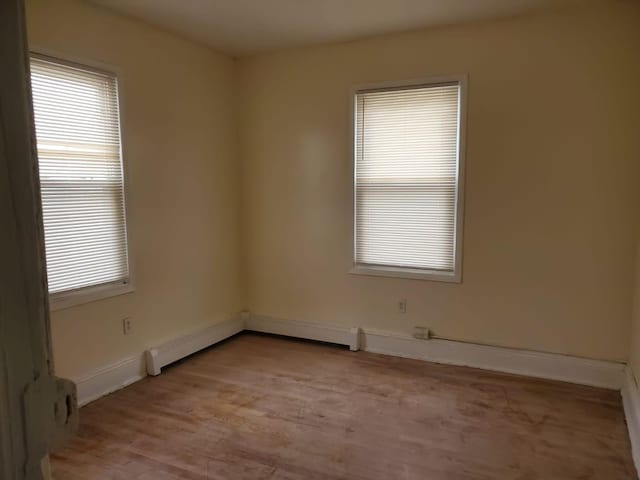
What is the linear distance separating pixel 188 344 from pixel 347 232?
5.53 feet

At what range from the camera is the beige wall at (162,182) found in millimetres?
2898

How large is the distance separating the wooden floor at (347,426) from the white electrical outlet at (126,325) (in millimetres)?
404

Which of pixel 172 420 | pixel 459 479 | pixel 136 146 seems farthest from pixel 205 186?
pixel 459 479

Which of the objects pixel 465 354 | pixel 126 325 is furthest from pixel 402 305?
pixel 126 325

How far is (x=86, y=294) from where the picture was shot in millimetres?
2961

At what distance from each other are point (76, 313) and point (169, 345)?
86 centimetres

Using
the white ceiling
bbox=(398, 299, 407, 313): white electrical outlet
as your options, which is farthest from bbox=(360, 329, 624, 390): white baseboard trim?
the white ceiling

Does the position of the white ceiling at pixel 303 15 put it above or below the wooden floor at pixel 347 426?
above

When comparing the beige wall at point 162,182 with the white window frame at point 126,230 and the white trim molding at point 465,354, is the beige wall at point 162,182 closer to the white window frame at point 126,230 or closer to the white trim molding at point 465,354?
the white window frame at point 126,230

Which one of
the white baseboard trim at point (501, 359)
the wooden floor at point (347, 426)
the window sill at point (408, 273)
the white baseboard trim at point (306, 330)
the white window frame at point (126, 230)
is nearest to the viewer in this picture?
the wooden floor at point (347, 426)

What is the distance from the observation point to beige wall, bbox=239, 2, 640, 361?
9.99ft

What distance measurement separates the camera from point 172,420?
277 cm

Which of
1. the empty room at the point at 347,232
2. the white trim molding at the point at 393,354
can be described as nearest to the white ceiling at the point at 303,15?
the empty room at the point at 347,232

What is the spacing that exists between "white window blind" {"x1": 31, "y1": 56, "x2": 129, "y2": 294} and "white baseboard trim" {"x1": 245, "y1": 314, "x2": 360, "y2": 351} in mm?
1551
